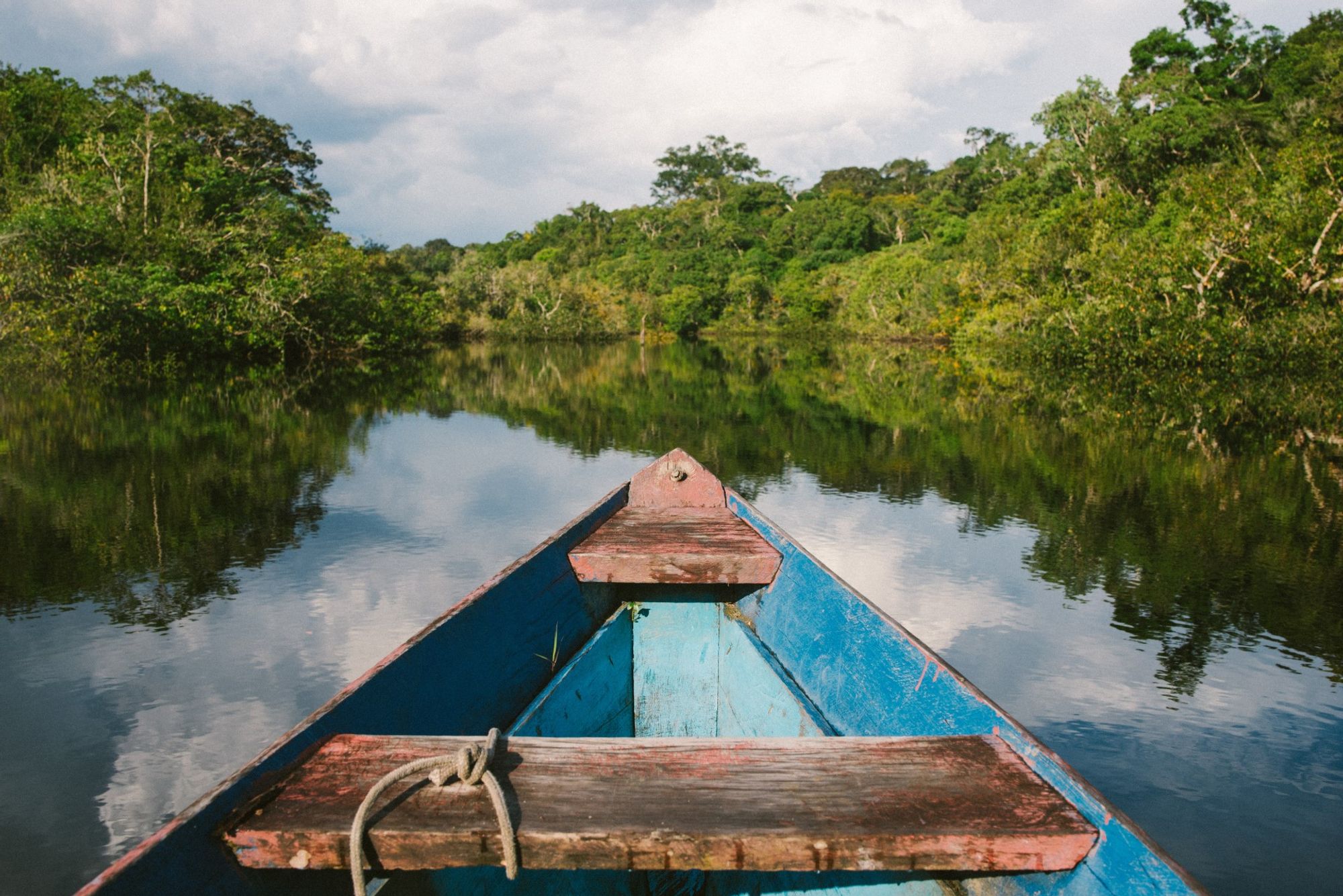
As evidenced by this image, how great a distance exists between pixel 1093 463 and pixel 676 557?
778 cm

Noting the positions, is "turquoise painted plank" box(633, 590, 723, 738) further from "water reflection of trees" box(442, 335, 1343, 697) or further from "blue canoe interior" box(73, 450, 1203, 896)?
"water reflection of trees" box(442, 335, 1343, 697)

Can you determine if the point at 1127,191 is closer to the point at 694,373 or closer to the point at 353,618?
the point at 694,373

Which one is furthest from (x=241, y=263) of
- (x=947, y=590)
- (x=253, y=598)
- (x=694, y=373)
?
(x=947, y=590)

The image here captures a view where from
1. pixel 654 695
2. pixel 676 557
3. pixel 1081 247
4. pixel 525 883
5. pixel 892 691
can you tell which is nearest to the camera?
pixel 525 883

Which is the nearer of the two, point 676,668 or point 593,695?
point 593,695

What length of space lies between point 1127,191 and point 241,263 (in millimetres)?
22667

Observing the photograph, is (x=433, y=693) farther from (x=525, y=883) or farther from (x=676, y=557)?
(x=676, y=557)

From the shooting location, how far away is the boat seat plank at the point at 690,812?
151 centimetres

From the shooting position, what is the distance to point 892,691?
7.75 feet

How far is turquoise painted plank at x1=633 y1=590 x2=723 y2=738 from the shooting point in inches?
126

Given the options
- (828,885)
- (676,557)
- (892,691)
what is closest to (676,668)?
(676,557)

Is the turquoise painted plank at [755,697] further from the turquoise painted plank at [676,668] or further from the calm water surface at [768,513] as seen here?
the calm water surface at [768,513]

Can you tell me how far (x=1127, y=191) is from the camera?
2350cm

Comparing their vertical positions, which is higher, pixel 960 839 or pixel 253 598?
pixel 960 839
